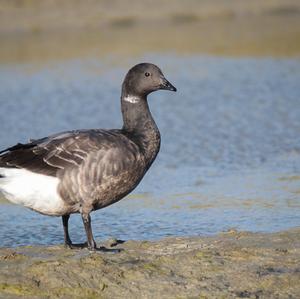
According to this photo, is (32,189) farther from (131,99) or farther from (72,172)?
(131,99)

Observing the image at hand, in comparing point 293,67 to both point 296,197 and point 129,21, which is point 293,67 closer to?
point 129,21

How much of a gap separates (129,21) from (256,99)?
815cm

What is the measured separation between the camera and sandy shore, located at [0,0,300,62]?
18.6m

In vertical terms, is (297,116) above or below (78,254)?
above

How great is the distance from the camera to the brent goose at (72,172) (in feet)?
21.2

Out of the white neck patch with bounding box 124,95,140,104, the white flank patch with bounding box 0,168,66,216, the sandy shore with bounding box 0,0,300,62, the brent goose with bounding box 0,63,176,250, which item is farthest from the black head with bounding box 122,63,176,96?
the sandy shore with bounding box 0,0,300,62

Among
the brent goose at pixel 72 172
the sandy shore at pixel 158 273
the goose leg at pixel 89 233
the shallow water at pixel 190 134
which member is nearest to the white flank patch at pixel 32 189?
the brent goose at pixel 72 172

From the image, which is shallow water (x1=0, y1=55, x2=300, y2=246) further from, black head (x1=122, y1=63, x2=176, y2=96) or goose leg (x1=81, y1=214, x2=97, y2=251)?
black head (x1=122, y1=63, x2=176, y2=96)

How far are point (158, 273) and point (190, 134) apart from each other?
6033 millimetres

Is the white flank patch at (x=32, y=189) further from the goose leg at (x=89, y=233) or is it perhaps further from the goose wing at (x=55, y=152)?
the goose leg at (x=89, y=233)

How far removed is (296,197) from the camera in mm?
8547

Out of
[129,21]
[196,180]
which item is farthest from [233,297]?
[129,21]

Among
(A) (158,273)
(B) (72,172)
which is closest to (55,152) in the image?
(B) (72,172)

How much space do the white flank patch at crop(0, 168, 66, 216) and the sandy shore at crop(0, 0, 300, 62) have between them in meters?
11.6
